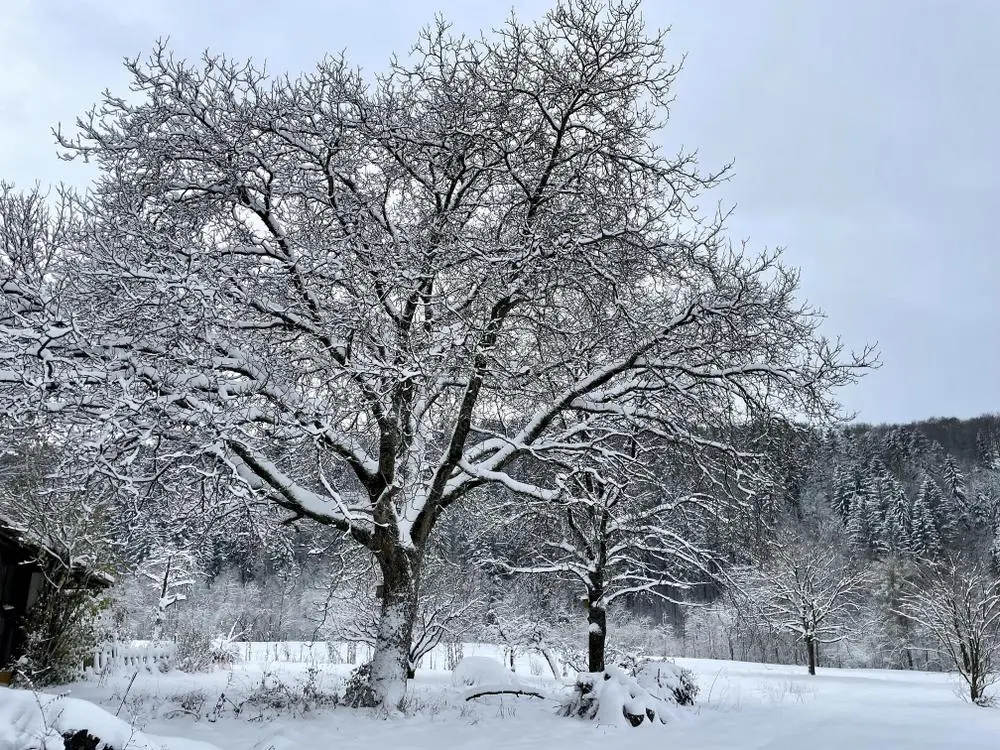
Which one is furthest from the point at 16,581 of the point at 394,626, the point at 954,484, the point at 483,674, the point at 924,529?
the point at 954,484

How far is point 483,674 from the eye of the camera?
38.0 feet

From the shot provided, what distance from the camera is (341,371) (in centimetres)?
745

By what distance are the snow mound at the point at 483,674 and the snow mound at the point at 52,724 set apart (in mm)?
8275

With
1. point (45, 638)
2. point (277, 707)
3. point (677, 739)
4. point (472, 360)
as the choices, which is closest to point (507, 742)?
point (677, 739)

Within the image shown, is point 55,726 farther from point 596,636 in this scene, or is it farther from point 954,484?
point 954,484

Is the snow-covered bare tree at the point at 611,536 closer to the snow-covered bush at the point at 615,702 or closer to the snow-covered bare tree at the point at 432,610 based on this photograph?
the snow-covered bush at the point at 615,702

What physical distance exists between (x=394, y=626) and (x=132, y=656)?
13.5m

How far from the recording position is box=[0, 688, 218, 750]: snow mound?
309 centimetres

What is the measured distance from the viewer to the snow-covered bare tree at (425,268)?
7.90 metres

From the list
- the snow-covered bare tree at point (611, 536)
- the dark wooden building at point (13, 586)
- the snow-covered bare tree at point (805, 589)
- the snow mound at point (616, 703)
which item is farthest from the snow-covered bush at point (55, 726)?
the snow-covered bare tree at point (805, 589)

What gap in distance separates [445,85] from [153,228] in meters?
4.25

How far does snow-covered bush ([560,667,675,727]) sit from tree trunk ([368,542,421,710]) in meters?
2.55

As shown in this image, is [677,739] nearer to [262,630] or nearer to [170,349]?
[170,349]

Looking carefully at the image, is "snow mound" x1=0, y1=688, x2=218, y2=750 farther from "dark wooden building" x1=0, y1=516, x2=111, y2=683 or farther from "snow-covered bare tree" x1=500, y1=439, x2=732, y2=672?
"dark wooden building" x1=0, y1=516, x2=111, y2=683
